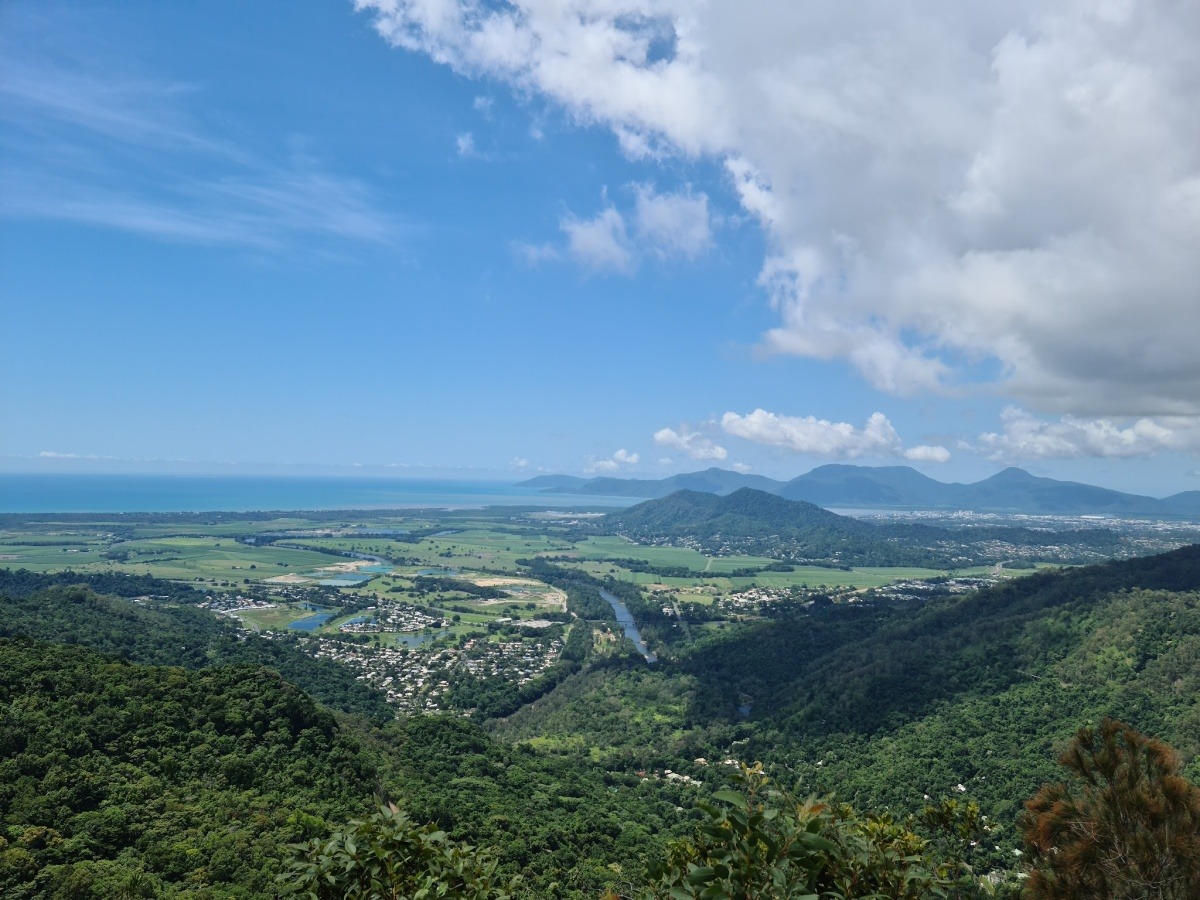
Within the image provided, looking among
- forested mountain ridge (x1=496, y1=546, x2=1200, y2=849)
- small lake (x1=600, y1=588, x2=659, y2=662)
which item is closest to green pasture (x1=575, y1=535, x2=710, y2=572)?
small lake (x1=600, y1=588, x2=659, y2=662)

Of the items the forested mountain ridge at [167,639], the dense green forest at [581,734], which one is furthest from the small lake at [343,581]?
the forested mountain ridge at [167,639]

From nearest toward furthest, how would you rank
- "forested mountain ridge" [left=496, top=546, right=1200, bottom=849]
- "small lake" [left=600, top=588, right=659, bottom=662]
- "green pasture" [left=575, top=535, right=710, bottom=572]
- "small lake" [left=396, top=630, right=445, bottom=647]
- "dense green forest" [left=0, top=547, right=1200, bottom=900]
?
"dense green forest" [left=0, top=547, right=1200, bottom=900], "forested mountain ridge" [left=496, top=546, right=1200, bottom=849], "small lake" [left=396, top=630, right=445, bottom=647], "small lake" [left=600, top=588, right=659, bottom=662], "green pasture" [left=575, top=535, right=710, bottom=572]

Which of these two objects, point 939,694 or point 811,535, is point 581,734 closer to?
point 939,694

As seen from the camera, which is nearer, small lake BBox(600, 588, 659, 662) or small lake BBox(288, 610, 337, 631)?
small lake BBox(600, 588, 659, 662)

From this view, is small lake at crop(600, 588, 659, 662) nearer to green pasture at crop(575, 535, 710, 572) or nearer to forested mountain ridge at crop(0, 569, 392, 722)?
forested mountain ridge at crop(0, 569, 392, 722)

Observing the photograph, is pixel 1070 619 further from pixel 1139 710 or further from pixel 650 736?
pixel 650 736

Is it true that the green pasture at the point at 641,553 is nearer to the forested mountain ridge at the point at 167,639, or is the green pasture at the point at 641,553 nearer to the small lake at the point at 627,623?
the small lake at the point at 627,623

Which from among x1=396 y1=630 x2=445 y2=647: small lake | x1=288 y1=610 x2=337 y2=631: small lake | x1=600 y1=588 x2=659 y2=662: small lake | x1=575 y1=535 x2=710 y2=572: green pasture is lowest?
x1=600 y1=588 x2=659 y2=662: small lake
